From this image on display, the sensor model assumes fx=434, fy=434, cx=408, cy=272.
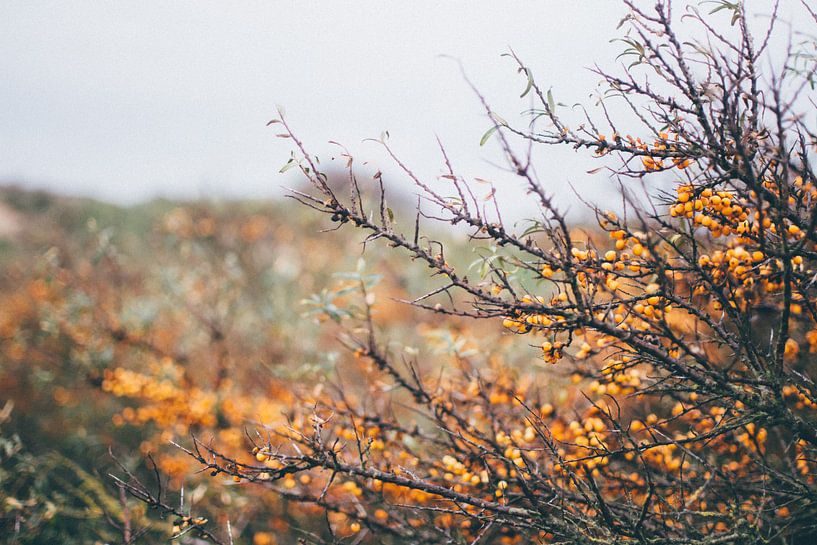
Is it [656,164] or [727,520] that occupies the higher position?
[656,164]

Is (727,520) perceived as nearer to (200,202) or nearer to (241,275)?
(241,275)

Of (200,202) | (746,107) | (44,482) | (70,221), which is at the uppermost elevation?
(746,107)

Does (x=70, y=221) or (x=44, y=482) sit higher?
(x=70, y=221)

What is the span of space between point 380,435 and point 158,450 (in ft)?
14.7

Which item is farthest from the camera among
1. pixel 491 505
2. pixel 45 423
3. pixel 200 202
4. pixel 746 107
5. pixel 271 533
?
pixel 200 202

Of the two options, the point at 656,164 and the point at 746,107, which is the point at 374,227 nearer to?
the point at 656,164

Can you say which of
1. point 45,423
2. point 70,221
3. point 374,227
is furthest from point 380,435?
point 70,221

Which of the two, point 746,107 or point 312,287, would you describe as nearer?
point 746,107

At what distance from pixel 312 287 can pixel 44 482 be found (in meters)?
5.17

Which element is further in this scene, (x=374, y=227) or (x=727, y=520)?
(x=727, y=520)

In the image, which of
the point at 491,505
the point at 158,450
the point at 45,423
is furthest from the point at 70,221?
the point at 491,505

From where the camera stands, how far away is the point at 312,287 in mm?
8578

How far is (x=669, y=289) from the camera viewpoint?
1635mm

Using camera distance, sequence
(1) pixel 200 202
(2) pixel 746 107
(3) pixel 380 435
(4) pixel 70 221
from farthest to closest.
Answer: (4) pixel 70 221 < (1) pixel 200 202 < (3) pixel 380 435 < (2) pixel 746 107
